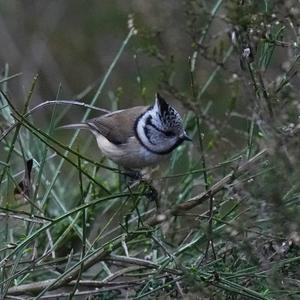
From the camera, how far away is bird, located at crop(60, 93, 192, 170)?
470 cm

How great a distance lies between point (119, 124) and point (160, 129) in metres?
0.44

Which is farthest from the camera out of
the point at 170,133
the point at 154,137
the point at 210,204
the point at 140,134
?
the point at 140,134

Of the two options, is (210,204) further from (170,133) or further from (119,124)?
(119,124)

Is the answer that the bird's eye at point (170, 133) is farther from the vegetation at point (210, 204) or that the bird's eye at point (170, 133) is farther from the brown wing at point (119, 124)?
the brown wing at point (119, 124)

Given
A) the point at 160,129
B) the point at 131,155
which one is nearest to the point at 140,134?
the point at 131,155

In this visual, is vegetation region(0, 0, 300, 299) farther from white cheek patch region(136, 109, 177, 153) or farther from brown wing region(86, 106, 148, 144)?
brown wing region(86, 106, 148, 144)

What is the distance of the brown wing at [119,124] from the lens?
201 inches

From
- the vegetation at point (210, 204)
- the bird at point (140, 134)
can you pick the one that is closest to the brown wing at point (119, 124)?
the bird at point (140, 134)

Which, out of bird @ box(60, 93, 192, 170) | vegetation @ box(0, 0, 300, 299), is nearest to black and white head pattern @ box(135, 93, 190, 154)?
bird @ box(60, 93, 192, 170)

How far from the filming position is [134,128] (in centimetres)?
512

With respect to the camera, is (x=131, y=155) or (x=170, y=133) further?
(x=131, y=155)

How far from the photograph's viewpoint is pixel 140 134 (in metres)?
5.05

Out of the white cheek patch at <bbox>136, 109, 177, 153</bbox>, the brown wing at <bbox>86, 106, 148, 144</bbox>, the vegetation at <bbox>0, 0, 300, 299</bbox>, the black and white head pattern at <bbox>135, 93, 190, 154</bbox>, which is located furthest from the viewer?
the brown wing at <bbox>86, 106, 148, 144</bbox>

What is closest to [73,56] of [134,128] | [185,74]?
[185,74]
